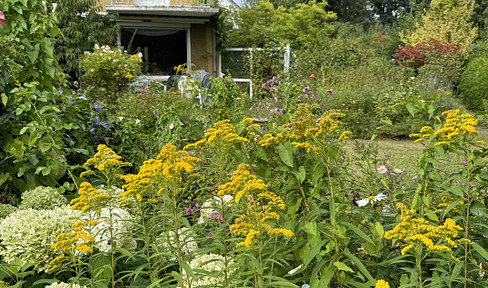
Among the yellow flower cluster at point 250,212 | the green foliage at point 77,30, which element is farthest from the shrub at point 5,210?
the green foliage at point 77,30

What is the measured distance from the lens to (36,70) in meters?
2.95

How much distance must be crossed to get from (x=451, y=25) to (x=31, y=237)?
15215mm

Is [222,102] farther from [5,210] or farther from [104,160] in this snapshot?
[104,160]

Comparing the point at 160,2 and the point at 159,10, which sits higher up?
the point at 160,2

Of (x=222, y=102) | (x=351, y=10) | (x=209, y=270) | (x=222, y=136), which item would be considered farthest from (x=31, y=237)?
(x=351, y=10)

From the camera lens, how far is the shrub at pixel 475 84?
11453 mm

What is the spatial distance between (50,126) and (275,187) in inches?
68.2

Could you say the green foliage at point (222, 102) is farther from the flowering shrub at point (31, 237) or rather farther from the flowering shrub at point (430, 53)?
the flowering shrub at point (430, 53)

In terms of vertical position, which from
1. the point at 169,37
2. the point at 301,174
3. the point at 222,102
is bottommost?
the point at 222,102

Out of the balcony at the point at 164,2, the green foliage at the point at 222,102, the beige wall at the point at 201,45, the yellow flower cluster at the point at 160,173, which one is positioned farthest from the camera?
the beige wall at the point at 201,45

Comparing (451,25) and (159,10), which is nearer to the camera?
(159,10)

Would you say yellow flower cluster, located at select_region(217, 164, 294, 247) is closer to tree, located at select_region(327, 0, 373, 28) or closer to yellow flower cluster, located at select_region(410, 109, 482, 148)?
yellow flower cluster, located at select_region(410, 109, 482, 148)

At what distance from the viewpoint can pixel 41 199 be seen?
2.57 metres

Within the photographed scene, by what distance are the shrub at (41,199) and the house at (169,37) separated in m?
10.3
